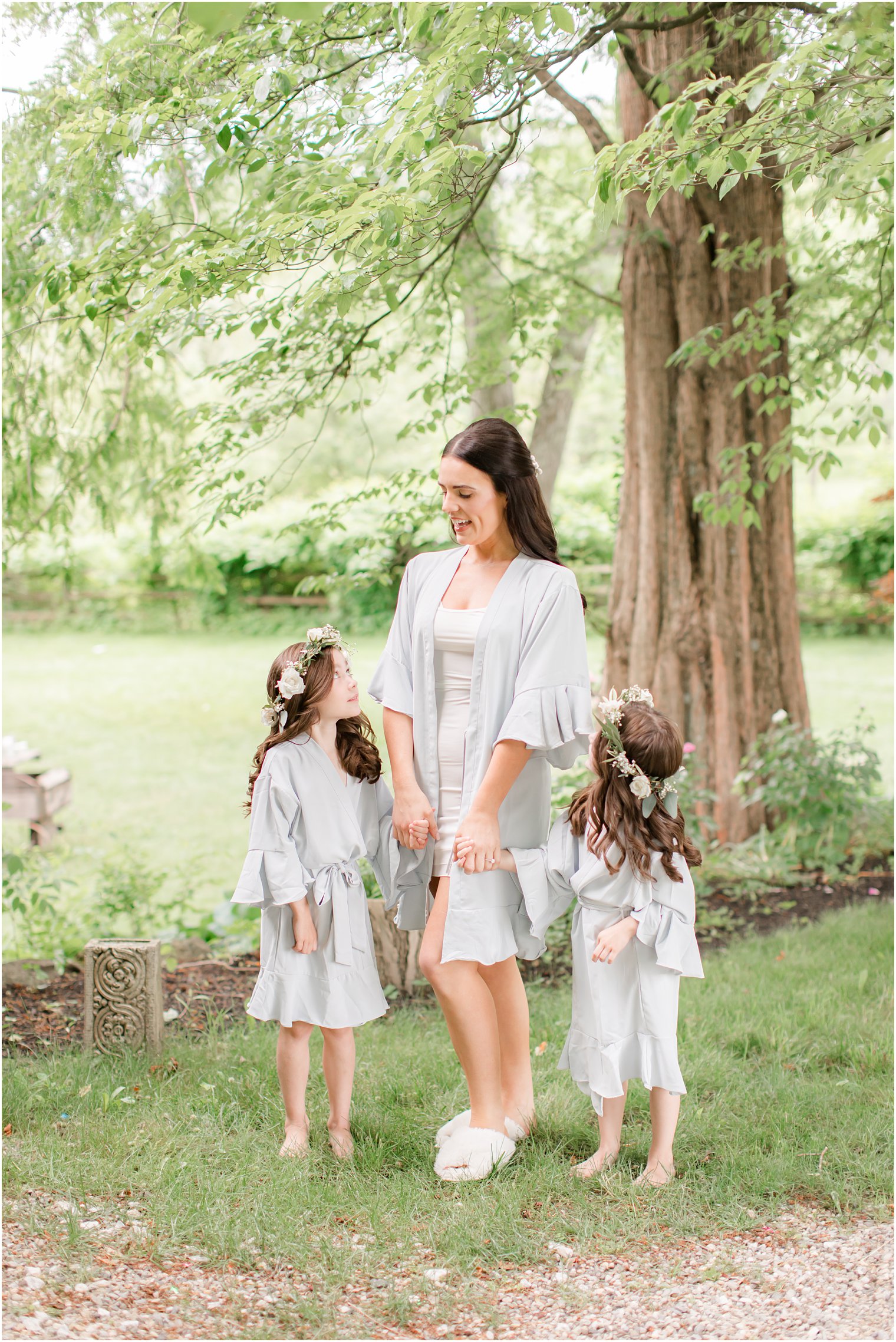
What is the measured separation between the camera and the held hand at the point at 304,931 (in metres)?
3.07

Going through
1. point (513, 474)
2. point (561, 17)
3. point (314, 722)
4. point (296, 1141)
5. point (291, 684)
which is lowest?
point (296, 1141)

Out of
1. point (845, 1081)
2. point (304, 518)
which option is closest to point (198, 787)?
point (304, 518)

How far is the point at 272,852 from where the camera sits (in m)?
3.05

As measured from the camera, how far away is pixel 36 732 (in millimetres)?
12797

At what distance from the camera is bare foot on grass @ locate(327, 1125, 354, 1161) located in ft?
10.2

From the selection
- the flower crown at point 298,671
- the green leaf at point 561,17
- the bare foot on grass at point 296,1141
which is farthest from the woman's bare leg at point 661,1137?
the green leaf at point 561,17

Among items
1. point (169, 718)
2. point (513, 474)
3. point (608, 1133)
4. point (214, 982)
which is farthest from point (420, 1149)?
point (169, 718)

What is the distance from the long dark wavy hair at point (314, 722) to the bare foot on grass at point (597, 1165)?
119cm

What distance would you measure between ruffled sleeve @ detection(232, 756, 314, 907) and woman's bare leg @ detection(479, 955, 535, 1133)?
610 mm

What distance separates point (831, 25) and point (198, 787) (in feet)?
27.6

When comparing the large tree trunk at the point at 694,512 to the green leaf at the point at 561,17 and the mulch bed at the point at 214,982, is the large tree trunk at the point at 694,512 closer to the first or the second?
the mulch bed at the point at 214,982

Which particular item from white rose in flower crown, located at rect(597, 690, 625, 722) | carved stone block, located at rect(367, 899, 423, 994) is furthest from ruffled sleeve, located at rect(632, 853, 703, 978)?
carved stone block, located at rect(367, 899, 423, 994)

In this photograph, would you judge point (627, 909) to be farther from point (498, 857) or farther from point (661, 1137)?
point (661, 1137)

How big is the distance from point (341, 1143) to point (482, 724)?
1.24 m
